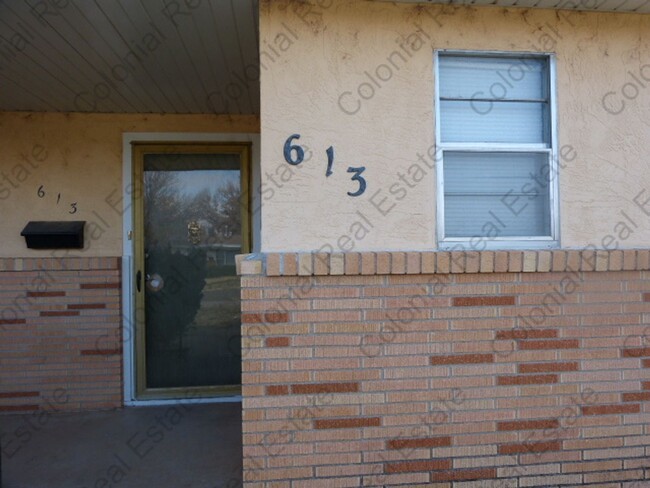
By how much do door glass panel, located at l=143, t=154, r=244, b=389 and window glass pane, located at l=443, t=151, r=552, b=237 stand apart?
236 centimetres

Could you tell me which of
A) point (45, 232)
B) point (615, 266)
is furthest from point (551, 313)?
point (45, 232)

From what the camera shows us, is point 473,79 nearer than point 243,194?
Yes

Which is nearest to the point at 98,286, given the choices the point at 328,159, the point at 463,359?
the point at 328,159

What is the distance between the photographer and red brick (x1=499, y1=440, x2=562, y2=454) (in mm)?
2967

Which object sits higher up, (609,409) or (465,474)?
(609,409)

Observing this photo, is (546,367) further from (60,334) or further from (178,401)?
(60,334)

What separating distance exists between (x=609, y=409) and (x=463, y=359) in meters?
1.02

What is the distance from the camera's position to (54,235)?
14.3 feet

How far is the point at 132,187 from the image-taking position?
4621 millimetres

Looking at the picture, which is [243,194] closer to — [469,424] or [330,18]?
[330,18]

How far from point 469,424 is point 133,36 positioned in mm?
3287

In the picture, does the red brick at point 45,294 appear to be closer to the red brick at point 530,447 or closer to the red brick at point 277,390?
the red brick at point 277,390

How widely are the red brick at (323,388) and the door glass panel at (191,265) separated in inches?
81.0

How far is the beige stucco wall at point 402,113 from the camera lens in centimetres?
288
